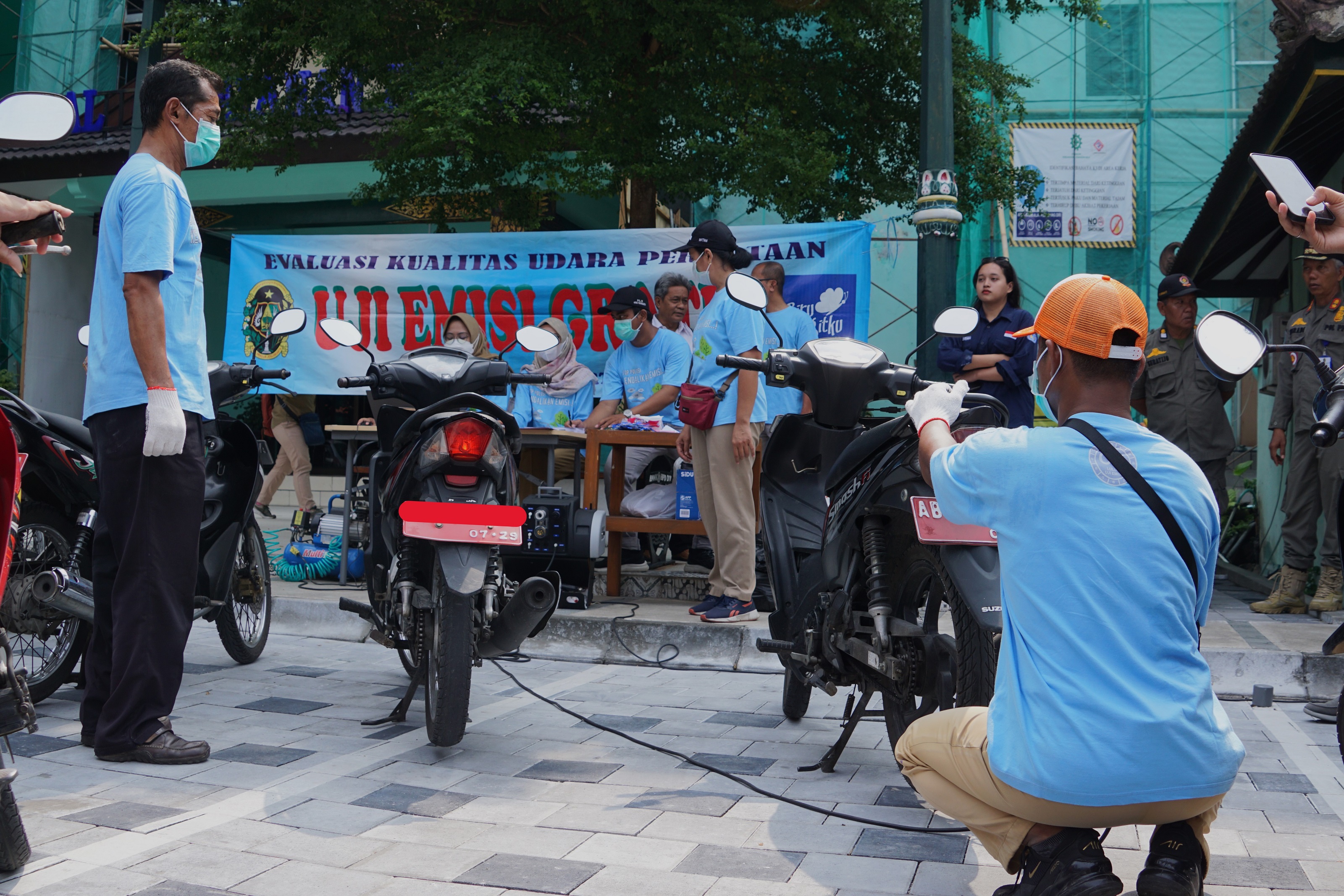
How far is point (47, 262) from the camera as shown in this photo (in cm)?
1742

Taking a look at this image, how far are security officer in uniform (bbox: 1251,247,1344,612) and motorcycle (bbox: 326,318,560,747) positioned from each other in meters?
4.98

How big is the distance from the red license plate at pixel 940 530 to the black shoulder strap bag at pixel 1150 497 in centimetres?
88

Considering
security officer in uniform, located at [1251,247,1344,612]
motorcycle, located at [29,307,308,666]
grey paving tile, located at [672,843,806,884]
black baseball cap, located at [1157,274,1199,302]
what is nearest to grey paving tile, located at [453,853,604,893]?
grey paving tile, located at [672,843,806,884]

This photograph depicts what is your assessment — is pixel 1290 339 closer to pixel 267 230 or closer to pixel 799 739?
pixel 799 739

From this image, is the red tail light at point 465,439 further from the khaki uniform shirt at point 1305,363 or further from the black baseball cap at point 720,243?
the khaki uniform shirt at point 1305,363

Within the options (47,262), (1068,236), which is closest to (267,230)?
(47,262)

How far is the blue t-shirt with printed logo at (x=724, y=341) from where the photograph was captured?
597 cm

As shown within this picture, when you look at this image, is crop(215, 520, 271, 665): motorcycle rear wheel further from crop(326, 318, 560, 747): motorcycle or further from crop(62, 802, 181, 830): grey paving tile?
crop(62, 802, 181, 830): grey paving tile

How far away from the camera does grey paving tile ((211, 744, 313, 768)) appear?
3.82 m

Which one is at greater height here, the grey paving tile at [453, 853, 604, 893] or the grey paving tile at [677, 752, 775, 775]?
the grey paving tile at [453, 853, 604, 893]

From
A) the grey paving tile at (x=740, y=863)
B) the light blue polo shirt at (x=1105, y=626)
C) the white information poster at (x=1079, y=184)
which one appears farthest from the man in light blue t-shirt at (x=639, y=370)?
the white information poster at (x=1079, y=184)

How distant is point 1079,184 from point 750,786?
15557 millimetres

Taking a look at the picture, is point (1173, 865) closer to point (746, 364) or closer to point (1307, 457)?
point (746, 364)

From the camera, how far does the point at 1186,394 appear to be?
801cm
